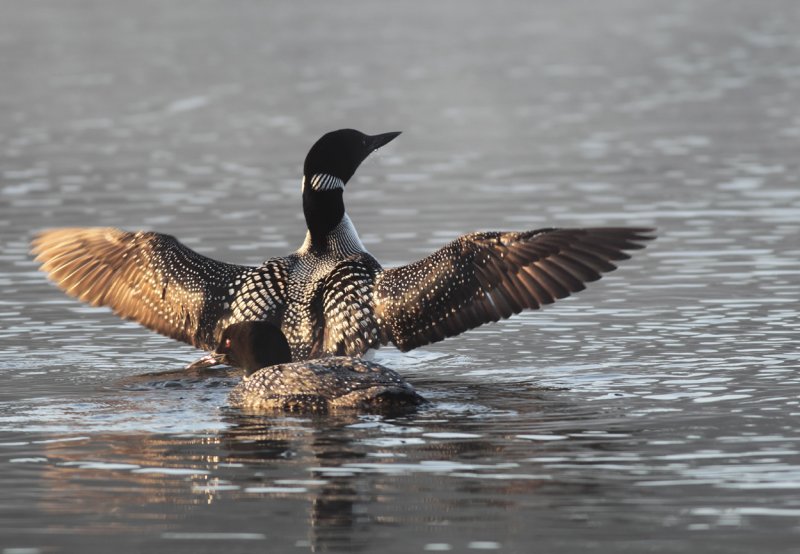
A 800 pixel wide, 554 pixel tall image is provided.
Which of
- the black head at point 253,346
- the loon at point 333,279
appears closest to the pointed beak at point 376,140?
the loon at point 333,279

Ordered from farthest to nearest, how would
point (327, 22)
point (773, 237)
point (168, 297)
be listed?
point (327, 22), point (773, 237), point (168, 297)

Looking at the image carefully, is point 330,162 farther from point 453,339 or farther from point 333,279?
point 453,339

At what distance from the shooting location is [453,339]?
10680mm

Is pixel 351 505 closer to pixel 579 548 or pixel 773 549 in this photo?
pixel 579 548

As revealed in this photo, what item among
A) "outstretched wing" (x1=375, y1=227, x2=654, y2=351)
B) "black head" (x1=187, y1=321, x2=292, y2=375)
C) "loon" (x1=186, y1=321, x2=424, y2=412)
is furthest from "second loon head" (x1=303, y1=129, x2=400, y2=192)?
"loon" (x1=186, y1=321, x2=424, y2=412)

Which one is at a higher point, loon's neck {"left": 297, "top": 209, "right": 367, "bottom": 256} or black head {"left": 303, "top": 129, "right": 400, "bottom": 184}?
black head {"left": 303, "top": 129, "right": 400, "bottom": 184}

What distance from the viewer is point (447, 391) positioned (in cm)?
884

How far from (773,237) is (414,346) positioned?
4613 millimetres

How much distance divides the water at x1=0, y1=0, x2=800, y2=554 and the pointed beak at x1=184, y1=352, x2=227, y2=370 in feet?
0.93

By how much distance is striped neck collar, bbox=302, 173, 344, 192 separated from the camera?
9816 mm

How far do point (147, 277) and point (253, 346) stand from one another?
4.18 ft

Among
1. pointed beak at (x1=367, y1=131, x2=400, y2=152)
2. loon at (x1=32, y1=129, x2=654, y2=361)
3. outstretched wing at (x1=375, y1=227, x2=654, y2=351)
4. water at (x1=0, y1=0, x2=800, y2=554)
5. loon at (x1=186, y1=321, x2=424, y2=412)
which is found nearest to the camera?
water at (x1=0, y1=0, x2=800, y2=554)

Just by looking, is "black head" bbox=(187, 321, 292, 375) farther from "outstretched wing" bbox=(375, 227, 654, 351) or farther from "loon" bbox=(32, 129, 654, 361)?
"outstretched wing" bbox=(375, 227, 654, 351)

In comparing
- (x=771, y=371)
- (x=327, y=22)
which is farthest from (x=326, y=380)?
(x=327, y=22)
